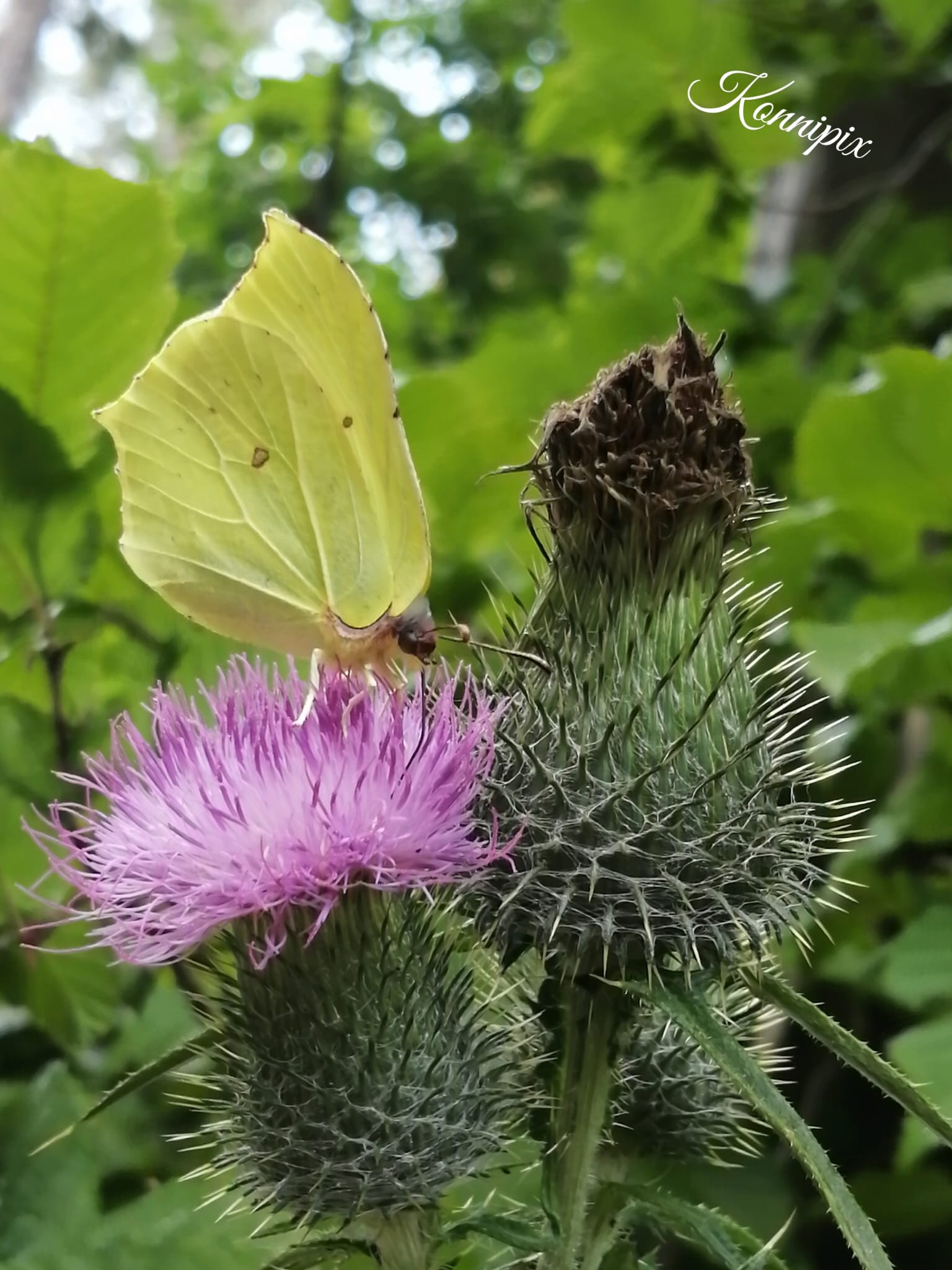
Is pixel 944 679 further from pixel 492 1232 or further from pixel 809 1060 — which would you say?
pixel 809 1060

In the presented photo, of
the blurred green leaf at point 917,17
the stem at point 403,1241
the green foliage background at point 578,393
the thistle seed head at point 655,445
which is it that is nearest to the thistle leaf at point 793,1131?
the stem at point 403,1241

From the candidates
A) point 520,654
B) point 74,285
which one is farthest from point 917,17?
point 520,654

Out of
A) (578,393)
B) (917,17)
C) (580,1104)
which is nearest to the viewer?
(580,1104)

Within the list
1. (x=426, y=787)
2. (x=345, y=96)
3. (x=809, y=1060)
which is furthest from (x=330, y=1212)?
(x=345, y=96)

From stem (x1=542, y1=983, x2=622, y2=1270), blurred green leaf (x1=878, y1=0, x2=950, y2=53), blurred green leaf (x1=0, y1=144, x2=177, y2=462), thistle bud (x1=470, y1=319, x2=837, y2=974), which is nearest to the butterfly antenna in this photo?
thistle bud (x1=470, y1=319, x2=837, y2=974)

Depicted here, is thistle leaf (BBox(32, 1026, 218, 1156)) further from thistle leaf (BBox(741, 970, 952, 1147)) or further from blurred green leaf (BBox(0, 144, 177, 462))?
blurred green leaf (BBox(0, 144, 177, 462))

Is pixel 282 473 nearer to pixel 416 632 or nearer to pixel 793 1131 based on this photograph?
pixel 416 632
